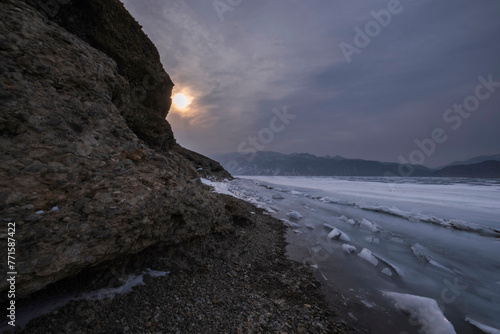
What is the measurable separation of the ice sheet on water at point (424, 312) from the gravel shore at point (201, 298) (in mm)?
1791

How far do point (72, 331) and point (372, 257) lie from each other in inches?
324

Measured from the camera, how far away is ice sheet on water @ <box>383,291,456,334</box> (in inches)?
159

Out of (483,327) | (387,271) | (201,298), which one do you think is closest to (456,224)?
(387,271)

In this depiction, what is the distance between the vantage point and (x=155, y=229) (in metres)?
3.69

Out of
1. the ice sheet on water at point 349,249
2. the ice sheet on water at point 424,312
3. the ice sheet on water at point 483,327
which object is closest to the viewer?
the ice sheet on water at point 424,312

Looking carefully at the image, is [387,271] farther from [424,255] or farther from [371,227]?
[371,227]

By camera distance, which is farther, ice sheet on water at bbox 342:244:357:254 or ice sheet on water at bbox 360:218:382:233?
ice sheet on water at bbox 360:218:382:233

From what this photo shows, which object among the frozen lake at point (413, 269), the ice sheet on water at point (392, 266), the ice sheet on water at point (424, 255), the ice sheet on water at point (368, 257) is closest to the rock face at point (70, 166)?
the frozen lake at point (413, 269)

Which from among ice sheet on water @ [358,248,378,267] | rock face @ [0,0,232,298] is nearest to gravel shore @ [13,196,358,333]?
rock face @ [0,0,232,298]

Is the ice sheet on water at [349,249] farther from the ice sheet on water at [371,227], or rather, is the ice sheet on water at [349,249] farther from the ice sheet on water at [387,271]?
the ice sheet on water at [371,227]

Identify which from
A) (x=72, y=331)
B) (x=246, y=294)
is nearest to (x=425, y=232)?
(x=246, y=294)

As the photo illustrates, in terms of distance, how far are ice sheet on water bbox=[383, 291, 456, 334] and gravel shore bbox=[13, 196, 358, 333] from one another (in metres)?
1.79

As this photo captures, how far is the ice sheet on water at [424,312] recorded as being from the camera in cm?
404

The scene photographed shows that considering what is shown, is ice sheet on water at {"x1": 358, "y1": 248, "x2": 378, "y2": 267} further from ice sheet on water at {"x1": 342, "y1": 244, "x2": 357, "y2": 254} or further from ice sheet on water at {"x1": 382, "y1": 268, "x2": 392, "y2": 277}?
ice sheet on water at {"x1": 382, "y1": 268, "x2": 392, "y2": 277}
